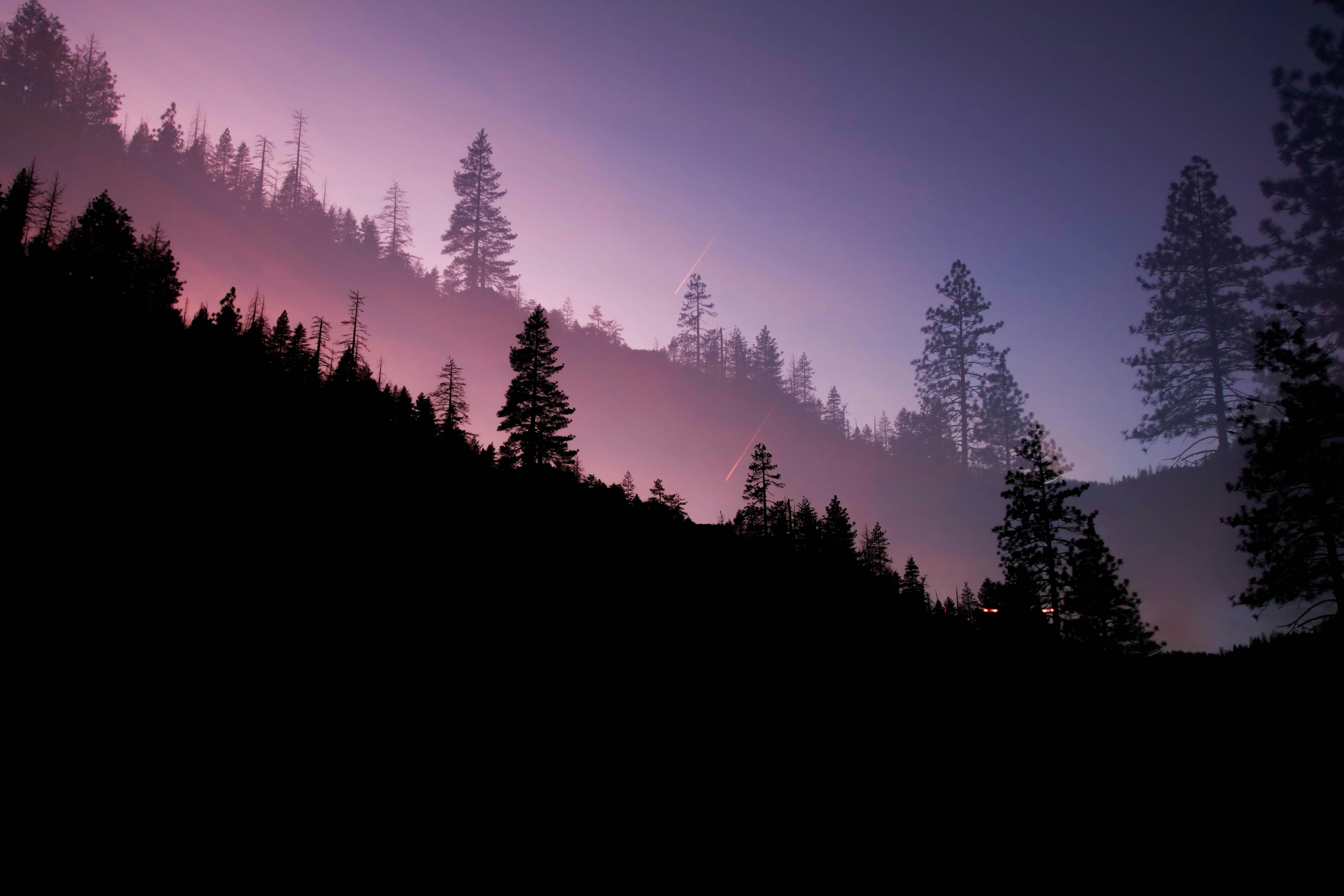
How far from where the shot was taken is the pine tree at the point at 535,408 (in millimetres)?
39156

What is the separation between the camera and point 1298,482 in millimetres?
19891

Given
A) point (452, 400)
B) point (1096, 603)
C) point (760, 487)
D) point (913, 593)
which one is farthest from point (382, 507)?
point (913, 593)

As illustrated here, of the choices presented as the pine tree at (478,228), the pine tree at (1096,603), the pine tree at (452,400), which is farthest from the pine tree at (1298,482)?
the pine tree at (478,228)

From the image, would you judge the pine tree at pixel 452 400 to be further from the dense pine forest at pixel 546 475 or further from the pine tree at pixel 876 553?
the pine tree at pixel 876 553

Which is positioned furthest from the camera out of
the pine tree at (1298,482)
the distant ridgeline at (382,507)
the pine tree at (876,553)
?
the pine tree at (876,553)

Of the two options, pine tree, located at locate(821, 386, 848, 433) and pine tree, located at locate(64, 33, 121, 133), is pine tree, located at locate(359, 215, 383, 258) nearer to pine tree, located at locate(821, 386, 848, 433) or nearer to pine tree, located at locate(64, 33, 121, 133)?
pine tree, located at locate(64, 33, 121, 133)

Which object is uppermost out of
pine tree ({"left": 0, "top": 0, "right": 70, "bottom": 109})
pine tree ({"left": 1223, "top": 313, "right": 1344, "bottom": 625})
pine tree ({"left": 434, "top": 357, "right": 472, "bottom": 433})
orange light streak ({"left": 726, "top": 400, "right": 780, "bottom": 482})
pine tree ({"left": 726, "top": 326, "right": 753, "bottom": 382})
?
pine tree ({"left": 0, "top": 0, "right": 70, "bottom": 109})

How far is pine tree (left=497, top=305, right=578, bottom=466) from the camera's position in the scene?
128ft

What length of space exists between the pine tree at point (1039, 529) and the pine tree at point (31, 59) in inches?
5645

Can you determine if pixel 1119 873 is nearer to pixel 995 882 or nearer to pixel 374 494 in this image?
pixel 995 882

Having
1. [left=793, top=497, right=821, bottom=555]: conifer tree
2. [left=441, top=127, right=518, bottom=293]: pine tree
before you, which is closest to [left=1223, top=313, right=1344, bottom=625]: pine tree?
[left=793, top=497, right=821, bottom=555]: conifer tree

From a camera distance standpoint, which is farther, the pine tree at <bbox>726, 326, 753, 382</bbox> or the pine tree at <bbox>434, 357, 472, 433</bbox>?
the pine tree at <bbox>726, 326, 753, 382</bbox>

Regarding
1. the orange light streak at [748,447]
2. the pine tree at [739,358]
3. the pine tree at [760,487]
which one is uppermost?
the pine tree at [739,358]

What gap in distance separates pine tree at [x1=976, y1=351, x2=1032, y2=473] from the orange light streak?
52.0 m
